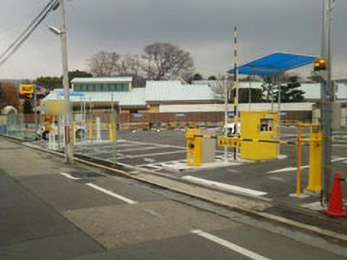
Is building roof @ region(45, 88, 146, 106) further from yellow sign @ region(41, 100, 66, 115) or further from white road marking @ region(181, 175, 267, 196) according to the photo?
white road marking @ region(181, 175, 267, 196)

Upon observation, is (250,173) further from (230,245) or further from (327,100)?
(230,245)

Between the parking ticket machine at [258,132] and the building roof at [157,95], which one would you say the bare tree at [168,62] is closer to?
the building roof at [157,95]

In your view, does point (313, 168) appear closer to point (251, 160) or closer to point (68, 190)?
point (251, 160)

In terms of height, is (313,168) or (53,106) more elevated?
(53,106)

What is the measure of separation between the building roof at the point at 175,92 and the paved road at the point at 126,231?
45.4 m

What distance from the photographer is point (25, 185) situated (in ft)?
31.8

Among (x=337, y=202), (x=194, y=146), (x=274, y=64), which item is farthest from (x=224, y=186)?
(x=274, y=64)

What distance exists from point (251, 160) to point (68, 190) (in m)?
6.54

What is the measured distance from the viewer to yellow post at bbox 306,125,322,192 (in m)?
7.44

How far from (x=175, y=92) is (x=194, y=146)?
44.5 metres

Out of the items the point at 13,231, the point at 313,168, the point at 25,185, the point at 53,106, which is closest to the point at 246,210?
the point at 313,168

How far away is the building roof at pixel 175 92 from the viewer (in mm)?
53938

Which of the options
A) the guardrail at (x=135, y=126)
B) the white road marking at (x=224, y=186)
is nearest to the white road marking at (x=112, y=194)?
the white road marking at (x=224, y=186)

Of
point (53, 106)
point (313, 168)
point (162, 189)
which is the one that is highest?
point (53, 106)
